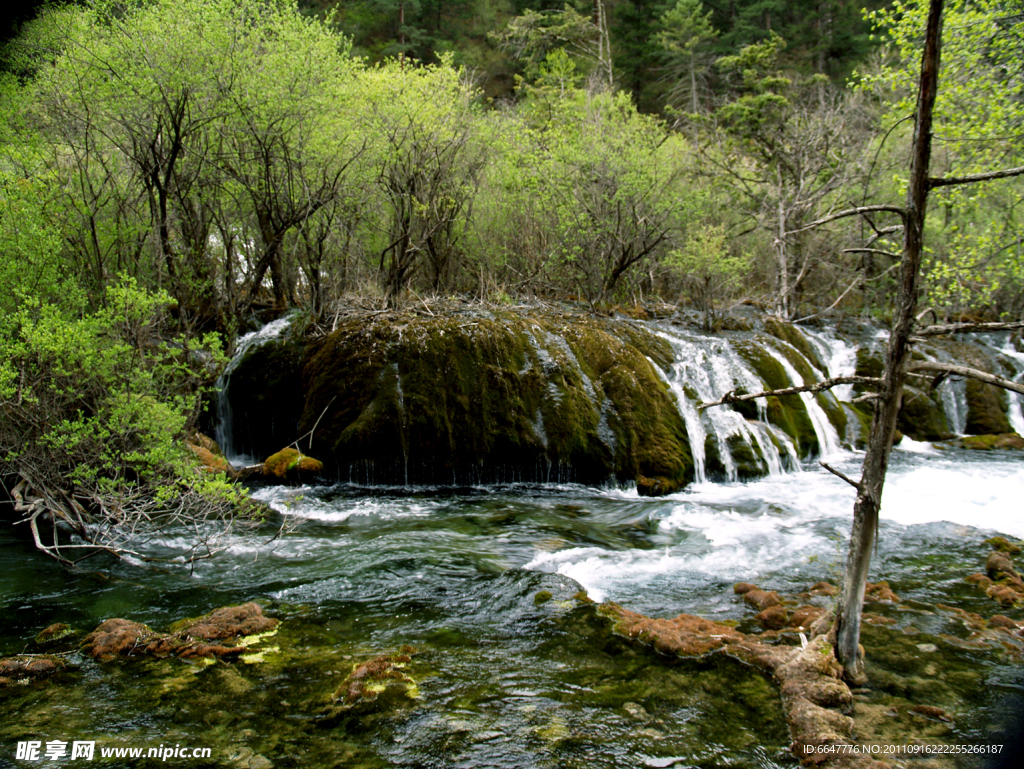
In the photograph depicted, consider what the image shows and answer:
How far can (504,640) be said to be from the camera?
5156 millimetres

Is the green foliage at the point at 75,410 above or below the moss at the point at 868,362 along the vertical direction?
above

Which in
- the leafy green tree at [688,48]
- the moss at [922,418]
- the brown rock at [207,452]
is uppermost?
the leafy green tree at [688,48]

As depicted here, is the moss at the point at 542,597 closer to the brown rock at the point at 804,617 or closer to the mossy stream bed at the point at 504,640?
the mossy stream bed at the point at 504,640

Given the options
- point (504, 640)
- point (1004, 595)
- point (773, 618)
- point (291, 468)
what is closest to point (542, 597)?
point (504, 640)

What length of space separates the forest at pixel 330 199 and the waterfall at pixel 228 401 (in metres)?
0.66

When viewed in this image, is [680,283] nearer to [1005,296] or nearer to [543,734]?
[1005,296]

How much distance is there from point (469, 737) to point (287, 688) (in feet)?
4.59

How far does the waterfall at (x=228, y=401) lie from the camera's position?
40.0 feet

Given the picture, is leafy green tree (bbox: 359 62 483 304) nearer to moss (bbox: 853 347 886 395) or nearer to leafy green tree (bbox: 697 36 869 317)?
leafy green tree (bbox: 697 36 869 317)

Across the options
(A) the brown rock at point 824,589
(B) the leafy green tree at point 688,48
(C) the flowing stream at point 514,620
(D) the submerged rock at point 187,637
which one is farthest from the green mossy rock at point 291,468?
(B) the leafy green tree at point 688,48

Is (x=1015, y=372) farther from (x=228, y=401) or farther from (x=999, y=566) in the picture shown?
(x=228, y=401)

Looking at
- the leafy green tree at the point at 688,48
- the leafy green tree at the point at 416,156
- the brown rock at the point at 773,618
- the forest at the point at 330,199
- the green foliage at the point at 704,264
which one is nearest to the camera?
the brown rock at the point at 773,618

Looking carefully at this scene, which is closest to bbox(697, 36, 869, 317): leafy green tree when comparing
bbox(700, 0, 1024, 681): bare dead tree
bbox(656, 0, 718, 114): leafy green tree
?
bbox(656, 0, 718, 114): leafy green tree

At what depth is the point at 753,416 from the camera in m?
13.1
